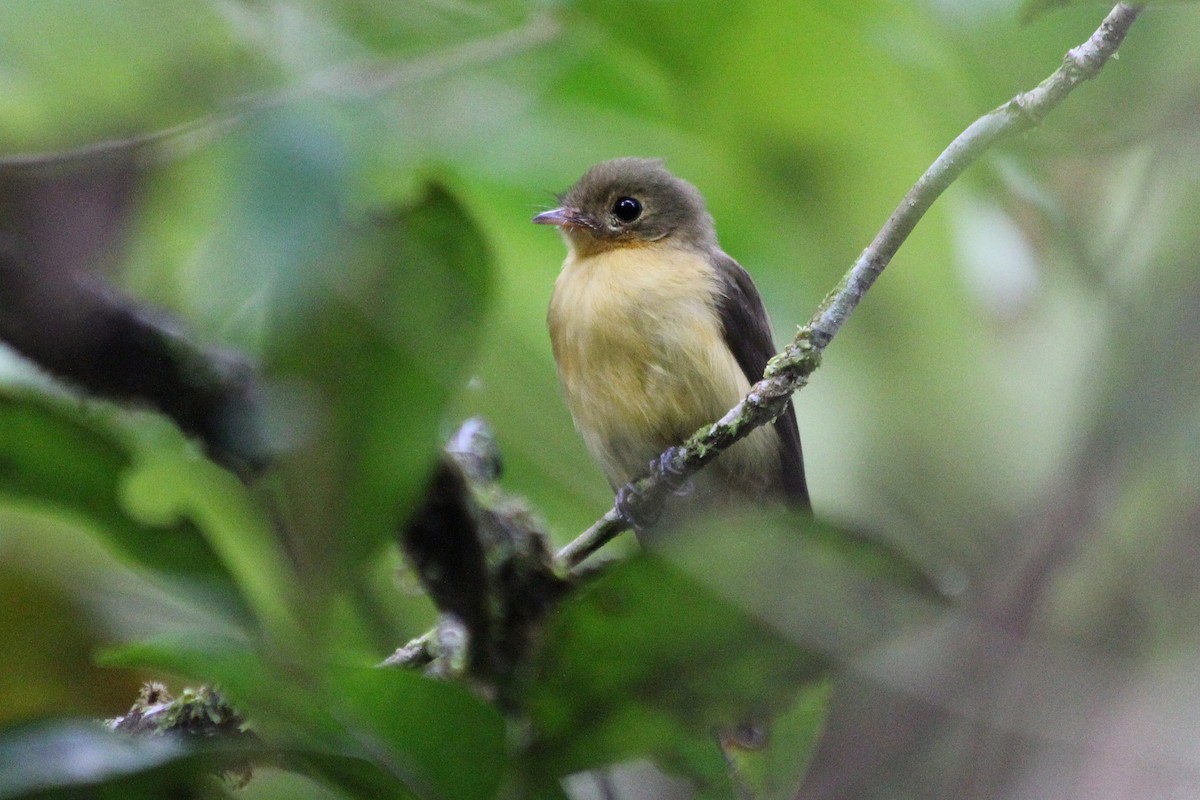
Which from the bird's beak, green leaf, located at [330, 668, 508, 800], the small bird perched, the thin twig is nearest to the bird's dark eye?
the bird's beak

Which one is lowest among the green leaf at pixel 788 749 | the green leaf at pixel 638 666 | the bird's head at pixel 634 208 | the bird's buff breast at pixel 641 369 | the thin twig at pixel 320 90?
the green leaf at pixel 788 749

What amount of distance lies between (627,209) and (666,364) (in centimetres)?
81

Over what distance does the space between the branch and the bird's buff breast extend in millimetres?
900

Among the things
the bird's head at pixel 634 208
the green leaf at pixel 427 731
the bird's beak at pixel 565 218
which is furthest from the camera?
the bird's head at pixel 634 208

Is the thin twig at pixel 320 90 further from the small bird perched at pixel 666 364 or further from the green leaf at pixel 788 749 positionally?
the small bird perched at pixel 666 364

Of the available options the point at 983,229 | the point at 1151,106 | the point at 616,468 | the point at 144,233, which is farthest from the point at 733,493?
the point at 144,233

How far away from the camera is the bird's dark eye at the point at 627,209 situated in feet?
13.3

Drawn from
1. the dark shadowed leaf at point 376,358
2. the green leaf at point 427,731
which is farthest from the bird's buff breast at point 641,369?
the green leaf at point 427,731

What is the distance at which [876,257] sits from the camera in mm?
1758


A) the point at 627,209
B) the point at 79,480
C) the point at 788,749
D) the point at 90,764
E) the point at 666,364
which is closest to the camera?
the point at 90,764

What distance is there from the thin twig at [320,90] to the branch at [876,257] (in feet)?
2.34

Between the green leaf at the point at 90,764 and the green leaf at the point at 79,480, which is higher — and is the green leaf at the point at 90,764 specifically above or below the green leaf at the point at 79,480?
below

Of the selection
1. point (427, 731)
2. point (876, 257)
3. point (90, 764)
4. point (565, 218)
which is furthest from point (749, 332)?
point (90, 764)

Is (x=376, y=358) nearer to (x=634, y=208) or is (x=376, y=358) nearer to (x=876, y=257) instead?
(x=876, y=257)
